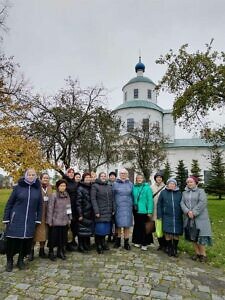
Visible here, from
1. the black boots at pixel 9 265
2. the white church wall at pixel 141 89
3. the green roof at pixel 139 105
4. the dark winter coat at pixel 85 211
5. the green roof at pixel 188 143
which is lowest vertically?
the black boots at pixel 9 265

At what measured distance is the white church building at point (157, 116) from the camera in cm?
4556

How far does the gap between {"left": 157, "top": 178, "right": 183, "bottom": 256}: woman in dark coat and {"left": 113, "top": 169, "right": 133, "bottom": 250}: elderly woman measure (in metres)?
0.76

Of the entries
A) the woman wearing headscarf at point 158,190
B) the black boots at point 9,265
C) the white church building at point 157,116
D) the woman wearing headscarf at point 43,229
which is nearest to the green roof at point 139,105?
the white church building at point 157,116

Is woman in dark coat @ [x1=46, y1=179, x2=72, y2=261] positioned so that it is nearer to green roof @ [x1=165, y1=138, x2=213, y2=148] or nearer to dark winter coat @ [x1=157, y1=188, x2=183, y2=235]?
dark winter coat @ [x1=157, y1=188, x2=183, y2=235]

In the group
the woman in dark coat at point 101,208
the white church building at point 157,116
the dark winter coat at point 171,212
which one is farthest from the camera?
the white church building at point 157,116

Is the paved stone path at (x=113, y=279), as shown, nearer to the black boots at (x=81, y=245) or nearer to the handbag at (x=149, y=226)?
the black boots at (x=81, y=245)

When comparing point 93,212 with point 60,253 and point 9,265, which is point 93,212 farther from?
point 9,265

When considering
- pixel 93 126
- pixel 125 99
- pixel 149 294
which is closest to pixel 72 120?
pixel 93 126

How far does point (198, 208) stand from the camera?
674 centimetres

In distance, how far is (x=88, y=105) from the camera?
19.0 metres

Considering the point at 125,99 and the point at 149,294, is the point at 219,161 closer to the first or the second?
the point at 125,99

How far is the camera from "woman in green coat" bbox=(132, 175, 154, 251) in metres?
7.45

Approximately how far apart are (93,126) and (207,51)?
7947 millimetres

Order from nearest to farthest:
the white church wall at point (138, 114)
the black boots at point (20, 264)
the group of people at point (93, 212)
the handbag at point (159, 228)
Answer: the black boots at point (20, 264) → the group of people at point (93, 212) → the handbag at point (159, 228) → the white church wall at point (138, 114)
